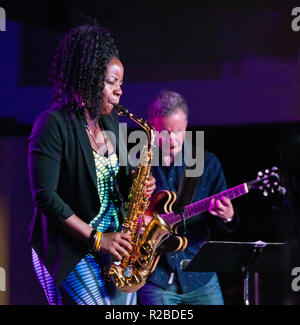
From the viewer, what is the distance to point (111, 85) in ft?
8.88

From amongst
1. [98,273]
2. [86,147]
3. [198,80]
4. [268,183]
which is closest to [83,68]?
[86,147]

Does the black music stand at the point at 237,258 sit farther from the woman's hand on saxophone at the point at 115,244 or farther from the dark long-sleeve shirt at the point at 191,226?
the woman's hand on saxophone at the point at 115,244

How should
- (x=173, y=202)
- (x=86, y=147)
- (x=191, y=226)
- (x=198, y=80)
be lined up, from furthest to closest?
1. (x=198, y=80)
2. (x=191, y=226)
3. (x=173, y=202)
4. (x=86, y=147)

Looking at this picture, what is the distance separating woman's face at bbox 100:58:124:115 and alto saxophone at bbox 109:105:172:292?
10 cm

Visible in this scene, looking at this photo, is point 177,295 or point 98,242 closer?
point 98,242

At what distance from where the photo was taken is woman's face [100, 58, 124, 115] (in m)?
2.69

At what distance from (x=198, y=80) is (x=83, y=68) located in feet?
7.77

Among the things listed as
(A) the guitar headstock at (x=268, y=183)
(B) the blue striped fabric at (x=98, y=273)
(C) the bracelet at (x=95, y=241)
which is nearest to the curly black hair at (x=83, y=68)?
(B) the blue striped fabric at (x=98, y=273)

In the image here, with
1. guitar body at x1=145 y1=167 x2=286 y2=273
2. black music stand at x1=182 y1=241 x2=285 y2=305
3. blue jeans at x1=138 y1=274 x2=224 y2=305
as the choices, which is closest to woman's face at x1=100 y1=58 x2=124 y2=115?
guitar body at x1=145 y1=167 x2=286 y2=273

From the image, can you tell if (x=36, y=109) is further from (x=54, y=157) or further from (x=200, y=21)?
(x=54, y=157)

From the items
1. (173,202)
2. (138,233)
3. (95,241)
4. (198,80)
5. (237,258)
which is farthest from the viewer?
(198,80)

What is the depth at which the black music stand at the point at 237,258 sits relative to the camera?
3.47 metres

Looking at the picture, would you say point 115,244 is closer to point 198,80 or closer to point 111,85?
point 111,85
